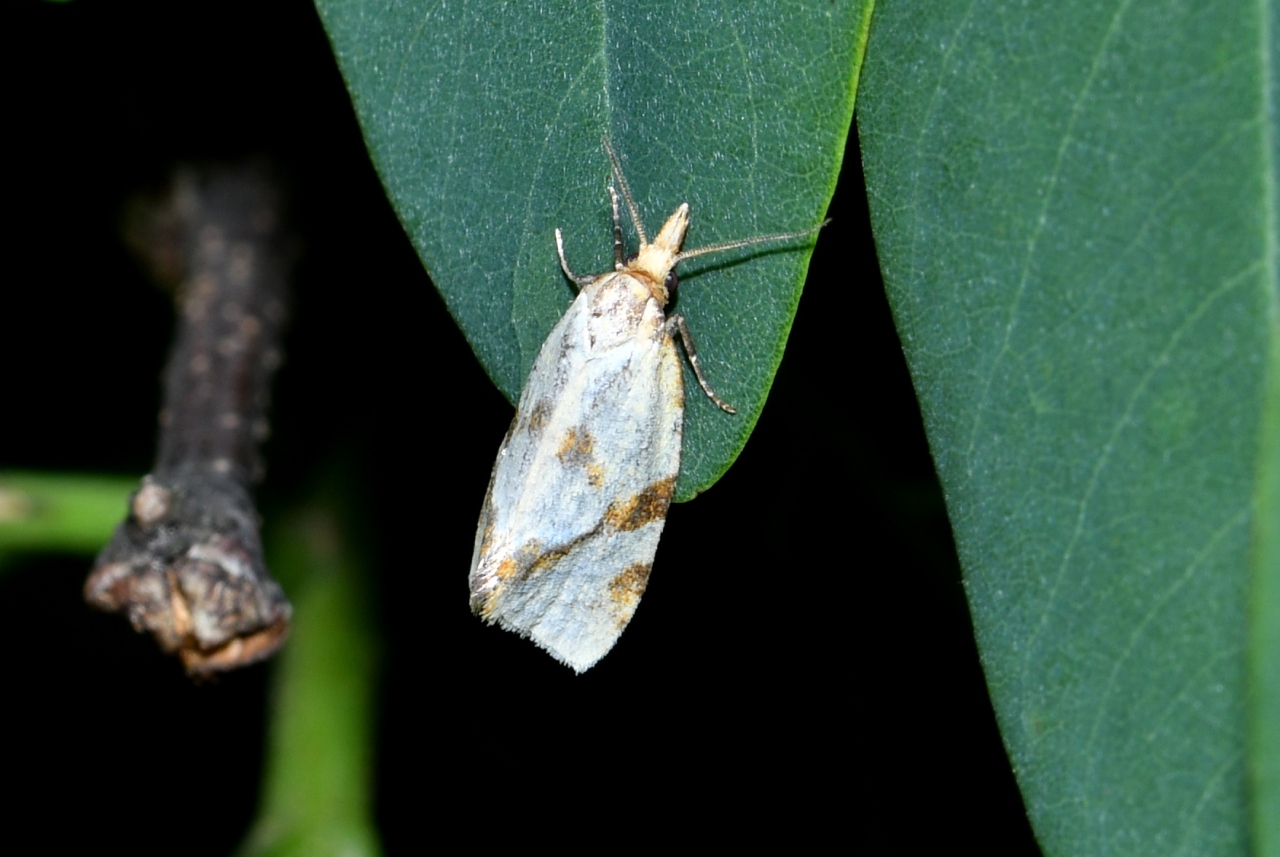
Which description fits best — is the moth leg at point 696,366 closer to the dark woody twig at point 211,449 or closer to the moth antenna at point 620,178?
the moth antenna at point 620,178

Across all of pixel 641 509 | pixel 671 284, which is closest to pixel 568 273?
pixel 671 284

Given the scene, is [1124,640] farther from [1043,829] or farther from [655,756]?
[655,756]

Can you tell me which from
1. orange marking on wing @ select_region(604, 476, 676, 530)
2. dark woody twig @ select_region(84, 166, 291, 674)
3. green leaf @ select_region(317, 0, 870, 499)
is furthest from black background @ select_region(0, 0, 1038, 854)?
green leaf @ select_region(317, 0, 870, 499)

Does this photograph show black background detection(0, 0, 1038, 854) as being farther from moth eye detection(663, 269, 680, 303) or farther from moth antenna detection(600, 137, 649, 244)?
moth antenna detection(600, 137, 649, 244)

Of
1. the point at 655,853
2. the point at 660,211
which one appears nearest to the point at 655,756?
the point at 655,853

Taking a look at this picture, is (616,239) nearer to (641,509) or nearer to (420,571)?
(641,509)

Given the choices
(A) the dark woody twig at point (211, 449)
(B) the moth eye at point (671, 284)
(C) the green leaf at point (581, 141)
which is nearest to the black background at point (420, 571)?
(A) the dark woody twig at point (211, 449)
